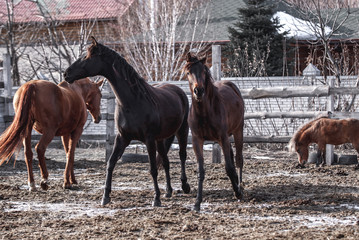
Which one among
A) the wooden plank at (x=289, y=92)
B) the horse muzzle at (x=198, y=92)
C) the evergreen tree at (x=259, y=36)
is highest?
the evergreen tree at (x=259, y=36)

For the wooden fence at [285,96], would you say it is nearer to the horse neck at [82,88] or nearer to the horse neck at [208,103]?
the horse neck at [82,88]

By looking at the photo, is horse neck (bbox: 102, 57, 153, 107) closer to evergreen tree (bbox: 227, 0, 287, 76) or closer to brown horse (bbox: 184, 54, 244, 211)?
brown horse (bbox: 184, 54, 244, 211)

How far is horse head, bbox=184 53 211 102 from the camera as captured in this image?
18.3ft

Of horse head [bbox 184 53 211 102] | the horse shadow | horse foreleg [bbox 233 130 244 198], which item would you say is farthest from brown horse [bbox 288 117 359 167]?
horse head [bbox 184 53 211 102]

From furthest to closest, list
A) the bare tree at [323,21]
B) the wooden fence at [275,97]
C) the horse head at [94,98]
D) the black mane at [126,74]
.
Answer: the bare tree at [323,21] < the wooden fence at [275,97] < the horse head at [94,98] < the black mane at [126,74]

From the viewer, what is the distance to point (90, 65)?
622 cm

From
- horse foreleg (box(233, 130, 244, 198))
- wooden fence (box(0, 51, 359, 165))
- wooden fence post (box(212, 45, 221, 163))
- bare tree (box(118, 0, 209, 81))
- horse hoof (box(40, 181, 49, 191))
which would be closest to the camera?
horse hoof (box(40, 181, 49, 191))

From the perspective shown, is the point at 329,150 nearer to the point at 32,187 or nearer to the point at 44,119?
the point at 44,119

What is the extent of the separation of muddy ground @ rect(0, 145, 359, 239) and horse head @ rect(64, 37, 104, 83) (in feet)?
5.20

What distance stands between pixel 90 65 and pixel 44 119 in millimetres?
1411

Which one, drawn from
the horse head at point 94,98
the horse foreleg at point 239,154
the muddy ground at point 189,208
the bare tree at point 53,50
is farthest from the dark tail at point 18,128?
the bare tree at point 53,50

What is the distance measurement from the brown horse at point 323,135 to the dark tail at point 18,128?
5.39 meters

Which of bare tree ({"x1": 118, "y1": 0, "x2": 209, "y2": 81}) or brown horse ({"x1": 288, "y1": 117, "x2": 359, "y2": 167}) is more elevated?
bare tree ({"x1": 118, "y1": 0, "x2": 209, "y2": 81})

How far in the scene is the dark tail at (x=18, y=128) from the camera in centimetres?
660
